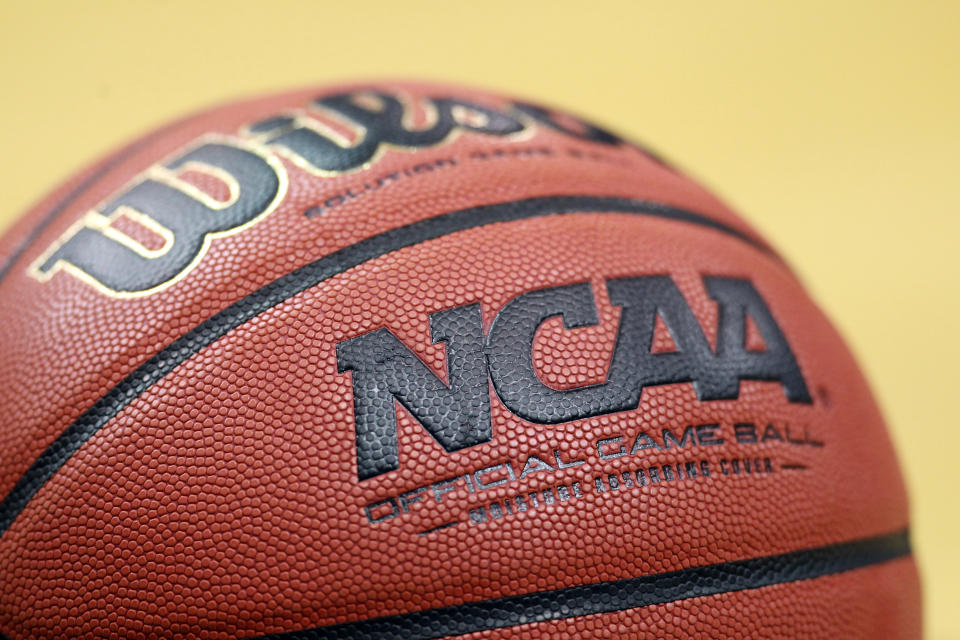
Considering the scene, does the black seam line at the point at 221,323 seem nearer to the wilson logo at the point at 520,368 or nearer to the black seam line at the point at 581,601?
the wilson logo at the point at 520,368

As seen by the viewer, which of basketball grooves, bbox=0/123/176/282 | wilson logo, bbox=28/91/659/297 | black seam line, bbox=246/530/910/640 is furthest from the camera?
basketball grooves, bbox=0/123/176/282

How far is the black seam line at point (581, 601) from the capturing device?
711 mm

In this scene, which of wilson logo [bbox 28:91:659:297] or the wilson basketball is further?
wilson logo [bbox 28:91:659:297]

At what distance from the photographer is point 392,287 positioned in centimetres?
78

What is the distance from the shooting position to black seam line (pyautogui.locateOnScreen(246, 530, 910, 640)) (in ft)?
2.33

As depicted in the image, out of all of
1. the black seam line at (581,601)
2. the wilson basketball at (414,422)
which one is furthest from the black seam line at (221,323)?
the black seam line at (581,601)

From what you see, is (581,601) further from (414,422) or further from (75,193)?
(75,193)

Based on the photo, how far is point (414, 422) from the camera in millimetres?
732

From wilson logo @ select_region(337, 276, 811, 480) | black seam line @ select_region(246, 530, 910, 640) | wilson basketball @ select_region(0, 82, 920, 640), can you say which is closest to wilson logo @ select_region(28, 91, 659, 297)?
wilson basketball @ select_region(0, 82, 920, 640)

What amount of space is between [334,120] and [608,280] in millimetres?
326

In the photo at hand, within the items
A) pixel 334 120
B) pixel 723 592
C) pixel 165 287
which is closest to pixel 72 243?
pixel 165 287

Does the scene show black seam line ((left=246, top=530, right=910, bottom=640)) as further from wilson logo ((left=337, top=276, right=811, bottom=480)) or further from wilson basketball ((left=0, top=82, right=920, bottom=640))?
wilson logo ((left=337, top=276, right=811, bottom=480))

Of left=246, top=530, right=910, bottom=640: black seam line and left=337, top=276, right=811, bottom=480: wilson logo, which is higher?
left=337, top=276, right=811, bottom=480: wilson logo

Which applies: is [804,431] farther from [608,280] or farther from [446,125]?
[446,125]
